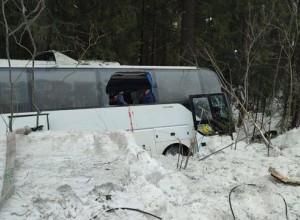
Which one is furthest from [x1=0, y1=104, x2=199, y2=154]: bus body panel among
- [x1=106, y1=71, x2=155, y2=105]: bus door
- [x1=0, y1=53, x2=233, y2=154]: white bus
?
[x1=106, y1=71, x2=155, y2=105]: bus door

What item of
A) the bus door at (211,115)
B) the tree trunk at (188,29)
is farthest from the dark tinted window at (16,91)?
the tree trunk at (188,29)

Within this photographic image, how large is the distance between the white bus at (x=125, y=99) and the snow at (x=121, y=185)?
2249mm

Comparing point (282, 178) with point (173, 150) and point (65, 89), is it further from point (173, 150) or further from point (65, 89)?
point (65, 89)

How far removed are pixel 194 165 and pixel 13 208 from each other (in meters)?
3.12

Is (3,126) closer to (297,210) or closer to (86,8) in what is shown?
(297,210)

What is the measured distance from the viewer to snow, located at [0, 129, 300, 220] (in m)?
3.68

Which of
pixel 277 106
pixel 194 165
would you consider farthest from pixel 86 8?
pixel 194 165

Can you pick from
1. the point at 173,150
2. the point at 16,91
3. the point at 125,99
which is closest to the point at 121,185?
the point at 16,91

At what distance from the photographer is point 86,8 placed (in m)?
14.0

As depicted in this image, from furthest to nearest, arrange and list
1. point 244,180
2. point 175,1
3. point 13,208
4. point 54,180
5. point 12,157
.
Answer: point 175,1 → point 244,180 → point 12,157 → point 54,180 → point 13,208

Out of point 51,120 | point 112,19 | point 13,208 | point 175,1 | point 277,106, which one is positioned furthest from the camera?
point 175,1

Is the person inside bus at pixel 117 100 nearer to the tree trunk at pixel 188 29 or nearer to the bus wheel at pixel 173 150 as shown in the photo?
the bus wheel at pixel 173 150

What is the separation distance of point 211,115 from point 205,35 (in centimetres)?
904

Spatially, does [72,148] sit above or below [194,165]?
above
